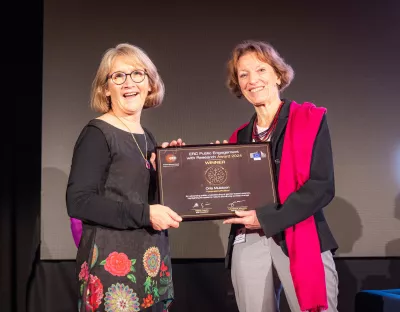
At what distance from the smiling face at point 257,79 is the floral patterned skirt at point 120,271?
0.70 meters

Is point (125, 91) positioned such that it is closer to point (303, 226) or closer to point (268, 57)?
point (268, 57)

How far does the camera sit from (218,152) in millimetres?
1952

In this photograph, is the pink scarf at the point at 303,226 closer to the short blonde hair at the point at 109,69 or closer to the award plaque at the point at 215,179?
the award plaque at the point at 215,179

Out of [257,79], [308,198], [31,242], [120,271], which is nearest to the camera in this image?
[120,271]

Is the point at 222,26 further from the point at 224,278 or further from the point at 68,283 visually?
the point at 68,283

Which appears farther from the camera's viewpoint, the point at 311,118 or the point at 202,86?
the point at 202,86

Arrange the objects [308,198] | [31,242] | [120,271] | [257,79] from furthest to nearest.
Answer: [31,242], [257,79], [308,198], [120,271]

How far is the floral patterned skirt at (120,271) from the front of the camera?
5.55 ft

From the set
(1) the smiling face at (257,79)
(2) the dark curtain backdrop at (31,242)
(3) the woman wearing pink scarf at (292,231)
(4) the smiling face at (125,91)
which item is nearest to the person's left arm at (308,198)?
(3) the woman wearing pink scarf at (292,231)

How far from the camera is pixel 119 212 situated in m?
1.72

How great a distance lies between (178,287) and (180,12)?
182 centimetres

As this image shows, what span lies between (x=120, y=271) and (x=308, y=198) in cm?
71

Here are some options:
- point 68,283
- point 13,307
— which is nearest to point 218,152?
point 68,283

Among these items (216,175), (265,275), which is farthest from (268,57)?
(265,275)
